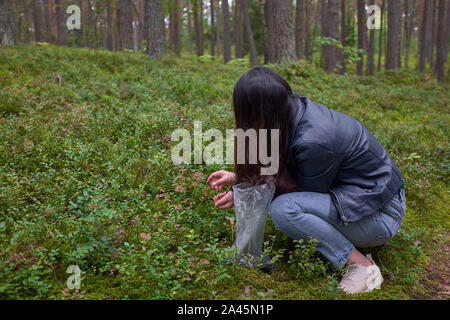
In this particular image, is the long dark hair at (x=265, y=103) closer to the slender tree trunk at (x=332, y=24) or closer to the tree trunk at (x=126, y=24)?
the slender tree trunk at (x=332, y=24)

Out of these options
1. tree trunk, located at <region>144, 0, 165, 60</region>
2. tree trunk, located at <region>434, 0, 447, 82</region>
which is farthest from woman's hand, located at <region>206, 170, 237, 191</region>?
tree trunk, located at <region>434, 0, 447, 82</region>

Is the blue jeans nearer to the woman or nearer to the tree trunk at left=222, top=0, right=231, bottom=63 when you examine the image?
the woman

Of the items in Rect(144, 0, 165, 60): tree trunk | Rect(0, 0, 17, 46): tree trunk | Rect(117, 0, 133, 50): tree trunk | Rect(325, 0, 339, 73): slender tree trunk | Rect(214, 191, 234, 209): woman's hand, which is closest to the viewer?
Rect(214, 191, 234, 209): woman's hand

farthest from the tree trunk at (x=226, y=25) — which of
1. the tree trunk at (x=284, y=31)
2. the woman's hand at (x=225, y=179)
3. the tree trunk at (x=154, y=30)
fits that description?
the woman's hand at (x=225, y=179)

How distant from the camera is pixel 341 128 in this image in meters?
2.71

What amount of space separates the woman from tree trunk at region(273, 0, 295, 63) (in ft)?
27.7

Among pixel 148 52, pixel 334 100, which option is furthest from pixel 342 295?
pixel 148 52

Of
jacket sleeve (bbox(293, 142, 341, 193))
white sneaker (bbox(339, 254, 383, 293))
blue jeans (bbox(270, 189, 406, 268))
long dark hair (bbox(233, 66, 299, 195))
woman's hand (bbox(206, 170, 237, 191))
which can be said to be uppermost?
long dark hair (bbox(233, 66, 299, 195))

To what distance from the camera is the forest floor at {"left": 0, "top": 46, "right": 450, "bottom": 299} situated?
2.67 m

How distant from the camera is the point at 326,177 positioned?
276cm

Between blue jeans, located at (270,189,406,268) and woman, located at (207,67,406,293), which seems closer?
woman, located at (207,67,406,293)

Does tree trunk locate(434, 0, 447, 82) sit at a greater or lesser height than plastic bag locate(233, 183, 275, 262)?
greater

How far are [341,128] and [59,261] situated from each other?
7.92 feet

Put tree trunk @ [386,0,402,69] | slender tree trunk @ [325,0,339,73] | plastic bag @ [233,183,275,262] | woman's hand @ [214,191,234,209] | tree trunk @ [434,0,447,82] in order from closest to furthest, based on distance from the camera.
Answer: plastic bag @ [233,183,275,262]
woman's hand @ [214,191,234,209]
slender tree trunk @ [325,0,339,73]
tree trunk @ [386,0,402,69]
tree trunk @ [434,0,447,82]
